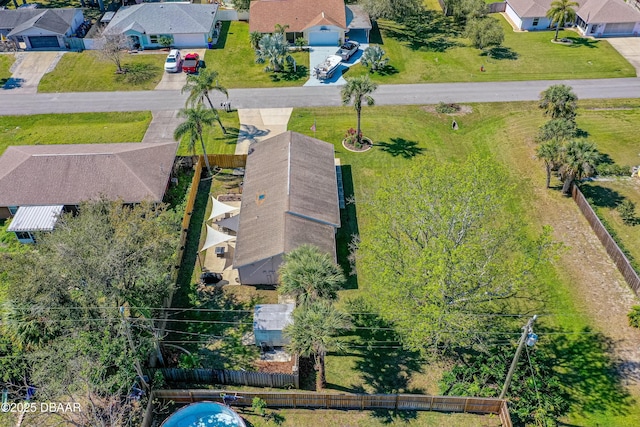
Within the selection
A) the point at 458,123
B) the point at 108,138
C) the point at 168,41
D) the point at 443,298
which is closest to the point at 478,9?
the point at 458,123

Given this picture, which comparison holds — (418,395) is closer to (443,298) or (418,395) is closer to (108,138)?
(443,298)

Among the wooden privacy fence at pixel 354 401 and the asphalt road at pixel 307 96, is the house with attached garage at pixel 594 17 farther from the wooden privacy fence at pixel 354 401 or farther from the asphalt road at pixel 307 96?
the wooden privacy fence at pixel 354 401

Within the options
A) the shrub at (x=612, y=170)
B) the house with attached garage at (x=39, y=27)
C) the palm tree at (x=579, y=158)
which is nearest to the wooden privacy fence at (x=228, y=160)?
the palm tree at (x=579, y=158)

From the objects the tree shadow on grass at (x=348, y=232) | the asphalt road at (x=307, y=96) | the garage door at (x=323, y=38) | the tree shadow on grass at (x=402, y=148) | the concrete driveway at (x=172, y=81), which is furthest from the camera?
the garage door at (x=323, y=38)

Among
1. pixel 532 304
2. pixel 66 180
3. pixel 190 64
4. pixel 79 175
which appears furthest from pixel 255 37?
pixel 532 304

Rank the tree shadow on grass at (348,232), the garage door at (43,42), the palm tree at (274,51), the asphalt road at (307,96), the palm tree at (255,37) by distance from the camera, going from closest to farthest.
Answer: the tree shadow on grass at (348,232), the asphalt road at (307,96), the palm tree at (274,51), the palm tree at (255,37), the garage door at (43,42)

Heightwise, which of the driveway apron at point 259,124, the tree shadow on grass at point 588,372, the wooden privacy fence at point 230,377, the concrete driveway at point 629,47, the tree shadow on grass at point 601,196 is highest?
the concrete driveway at point 629,47

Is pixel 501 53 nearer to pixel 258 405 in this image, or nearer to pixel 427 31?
pixel 427 31
